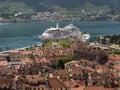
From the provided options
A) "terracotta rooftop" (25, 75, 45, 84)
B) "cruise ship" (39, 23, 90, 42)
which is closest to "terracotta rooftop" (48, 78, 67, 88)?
"terracotta rooftop" (25, 75, 45, 84)

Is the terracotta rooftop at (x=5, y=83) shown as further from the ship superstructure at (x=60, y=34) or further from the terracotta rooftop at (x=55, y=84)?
the ship superstructure at (x=60, y=34)

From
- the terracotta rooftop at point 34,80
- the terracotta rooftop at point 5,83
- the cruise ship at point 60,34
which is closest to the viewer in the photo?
the terracotta rooftop at point 34,80

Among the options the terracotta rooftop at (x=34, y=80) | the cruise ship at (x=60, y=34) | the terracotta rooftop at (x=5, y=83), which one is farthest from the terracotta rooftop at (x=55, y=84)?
the cruise ship at (x=60, y=34)

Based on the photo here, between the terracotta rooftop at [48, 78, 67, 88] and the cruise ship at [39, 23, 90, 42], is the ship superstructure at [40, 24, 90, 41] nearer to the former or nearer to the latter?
the cruise ship at [39, 23, 90, 42]

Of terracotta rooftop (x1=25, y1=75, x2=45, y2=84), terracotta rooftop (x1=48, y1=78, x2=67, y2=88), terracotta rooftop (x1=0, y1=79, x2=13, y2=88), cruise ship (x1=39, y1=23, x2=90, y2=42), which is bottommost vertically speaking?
cruise ship (x1=39, y1=23, x2=90, y2=42)

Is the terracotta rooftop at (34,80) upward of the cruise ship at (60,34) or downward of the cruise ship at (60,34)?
upward

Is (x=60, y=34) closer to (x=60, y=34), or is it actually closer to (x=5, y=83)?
(x=60, y=34)

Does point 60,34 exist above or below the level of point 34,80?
below

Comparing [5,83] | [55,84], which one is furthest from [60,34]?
[55,84]

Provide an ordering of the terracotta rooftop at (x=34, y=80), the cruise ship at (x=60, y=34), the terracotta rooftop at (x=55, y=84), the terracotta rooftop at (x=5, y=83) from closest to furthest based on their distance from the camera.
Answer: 1. the terracotta rooftop at (x=55, y=84)
2. the terracotta rooftop at (x=34, y=80)
3. the terracotta rooftop at (x=5, y=83)
4. the cruise ship at (x=60, y=34)

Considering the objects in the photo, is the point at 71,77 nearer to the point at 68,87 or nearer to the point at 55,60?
the point at 68,87

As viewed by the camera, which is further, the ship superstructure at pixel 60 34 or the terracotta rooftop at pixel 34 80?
the ship superstructure at pixel 60 34
